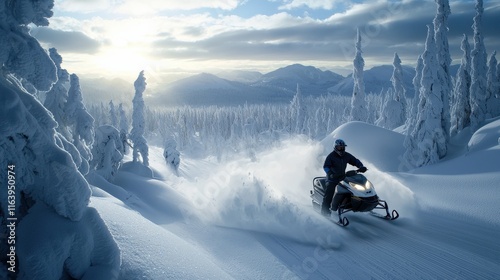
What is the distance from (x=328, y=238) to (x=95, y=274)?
19.0 ft

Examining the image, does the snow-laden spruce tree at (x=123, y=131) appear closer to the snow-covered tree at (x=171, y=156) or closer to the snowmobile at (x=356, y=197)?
the snow-covered tree at (x=171, y=156)

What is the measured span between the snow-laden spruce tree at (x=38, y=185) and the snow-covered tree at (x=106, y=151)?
658 inches

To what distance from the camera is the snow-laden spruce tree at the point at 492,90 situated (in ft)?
112

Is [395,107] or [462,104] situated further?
[395,107]

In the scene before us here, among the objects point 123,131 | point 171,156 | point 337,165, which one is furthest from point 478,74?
point 171,156

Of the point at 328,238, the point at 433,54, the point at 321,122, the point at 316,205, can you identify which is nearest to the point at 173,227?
the point at 328,238

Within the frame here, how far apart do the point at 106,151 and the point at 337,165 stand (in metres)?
16.8

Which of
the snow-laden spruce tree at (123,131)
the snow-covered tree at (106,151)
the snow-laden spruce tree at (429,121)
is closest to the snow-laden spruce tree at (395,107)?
the snow-laden spruce tree at (429,121)

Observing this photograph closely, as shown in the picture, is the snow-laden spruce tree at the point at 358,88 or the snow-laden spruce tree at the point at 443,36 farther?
the snow-laden spruce tree at the point at 358,88

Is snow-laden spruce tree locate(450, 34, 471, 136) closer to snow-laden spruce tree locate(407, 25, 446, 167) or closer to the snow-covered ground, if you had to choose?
snow-laden spruce tree locate(407, 25, 446, 167)

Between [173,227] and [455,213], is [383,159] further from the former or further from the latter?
[173,227]

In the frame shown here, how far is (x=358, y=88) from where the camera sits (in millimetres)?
Result: 37469

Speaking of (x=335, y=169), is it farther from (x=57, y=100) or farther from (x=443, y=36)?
(x=443, y=36)

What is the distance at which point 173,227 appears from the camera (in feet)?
26.3
